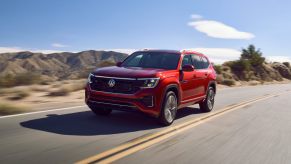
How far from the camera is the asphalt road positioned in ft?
19.8

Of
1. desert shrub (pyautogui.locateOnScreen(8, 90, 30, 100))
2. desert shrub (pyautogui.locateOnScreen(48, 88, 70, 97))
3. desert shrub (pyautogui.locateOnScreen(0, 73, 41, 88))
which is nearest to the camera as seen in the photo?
desert shrub (pyautogui.locateOnScreen(8, 90, 30, 100))

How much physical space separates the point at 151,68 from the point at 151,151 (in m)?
3.41

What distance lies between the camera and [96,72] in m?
9.05

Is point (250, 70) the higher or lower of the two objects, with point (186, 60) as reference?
lower

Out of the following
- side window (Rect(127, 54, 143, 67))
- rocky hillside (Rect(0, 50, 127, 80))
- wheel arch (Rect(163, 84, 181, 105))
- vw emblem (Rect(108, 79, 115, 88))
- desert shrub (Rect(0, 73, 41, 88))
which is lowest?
rocky hillside (Rect(0, 50, 127, 80))

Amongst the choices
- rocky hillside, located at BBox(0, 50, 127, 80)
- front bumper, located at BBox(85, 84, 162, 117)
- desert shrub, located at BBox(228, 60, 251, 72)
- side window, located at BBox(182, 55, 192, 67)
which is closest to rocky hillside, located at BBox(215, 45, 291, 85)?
desert shrub, located at BBox(228, 60, 251, 72)

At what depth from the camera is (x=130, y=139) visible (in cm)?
738

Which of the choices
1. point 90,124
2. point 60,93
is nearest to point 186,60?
point 90,124

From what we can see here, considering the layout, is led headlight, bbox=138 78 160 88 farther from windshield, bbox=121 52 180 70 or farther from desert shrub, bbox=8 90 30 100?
desert shrub, bbox=8 90 30 100

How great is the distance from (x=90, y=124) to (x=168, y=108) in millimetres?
1839

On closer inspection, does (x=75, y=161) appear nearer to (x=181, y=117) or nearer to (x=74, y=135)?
(x=74, y=135)

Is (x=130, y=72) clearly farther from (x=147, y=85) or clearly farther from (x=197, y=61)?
(x=197, y=61)

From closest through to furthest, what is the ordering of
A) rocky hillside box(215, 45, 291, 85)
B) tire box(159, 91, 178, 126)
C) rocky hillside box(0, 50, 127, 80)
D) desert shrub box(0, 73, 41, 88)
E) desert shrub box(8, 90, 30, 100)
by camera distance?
tire box(159, 91, 178, 126)
desert shrub box(8, 90, 30, 100)
desert shrub box(0, 73, 41, 88)
rocky hillside box(215, 45, 291, 85)
rocky hillside box(0, 50, 127, 80)

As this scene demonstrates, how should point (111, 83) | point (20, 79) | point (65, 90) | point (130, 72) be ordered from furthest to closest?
point (20, 79), point (65, 90), point (130, 72), point (111, 83)
